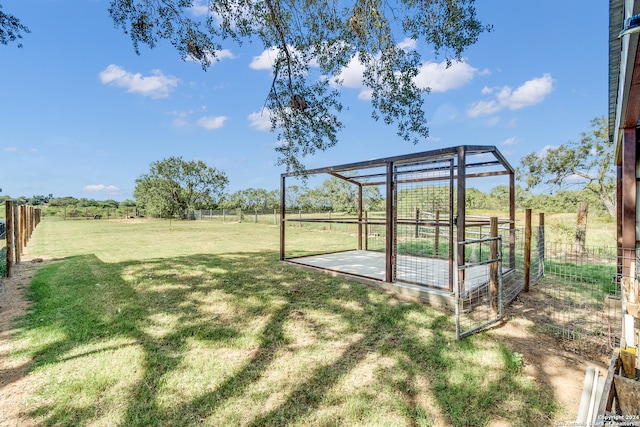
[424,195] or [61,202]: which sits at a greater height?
[61,202]

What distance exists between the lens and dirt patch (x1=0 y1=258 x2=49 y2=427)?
171cm

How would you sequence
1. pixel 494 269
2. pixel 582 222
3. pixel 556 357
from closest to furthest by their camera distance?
1. pixel 556 357
2. pixel 494 269
3. pixel 582 222

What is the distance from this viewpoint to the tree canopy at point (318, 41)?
4449 mm

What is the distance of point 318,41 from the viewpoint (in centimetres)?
524

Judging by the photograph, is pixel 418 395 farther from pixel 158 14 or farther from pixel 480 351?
pixel 158 14

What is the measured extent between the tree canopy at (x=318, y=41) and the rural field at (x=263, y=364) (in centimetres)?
344

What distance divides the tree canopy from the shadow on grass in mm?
3420

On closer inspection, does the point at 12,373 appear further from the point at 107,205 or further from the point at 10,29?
the point at 107,205

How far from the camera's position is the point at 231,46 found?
211 inches

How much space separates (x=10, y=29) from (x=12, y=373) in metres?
5.04

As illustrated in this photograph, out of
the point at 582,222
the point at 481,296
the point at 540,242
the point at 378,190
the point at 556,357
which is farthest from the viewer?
the point at 378,190

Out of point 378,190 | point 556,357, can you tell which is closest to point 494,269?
point 556,357

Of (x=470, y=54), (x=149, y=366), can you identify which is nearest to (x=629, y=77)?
(x=470, y=54)

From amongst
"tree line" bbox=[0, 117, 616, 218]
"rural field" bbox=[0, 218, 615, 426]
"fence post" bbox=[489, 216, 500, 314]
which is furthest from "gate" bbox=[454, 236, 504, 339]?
"tree line" bbox=[0, 117, 616, 218]
